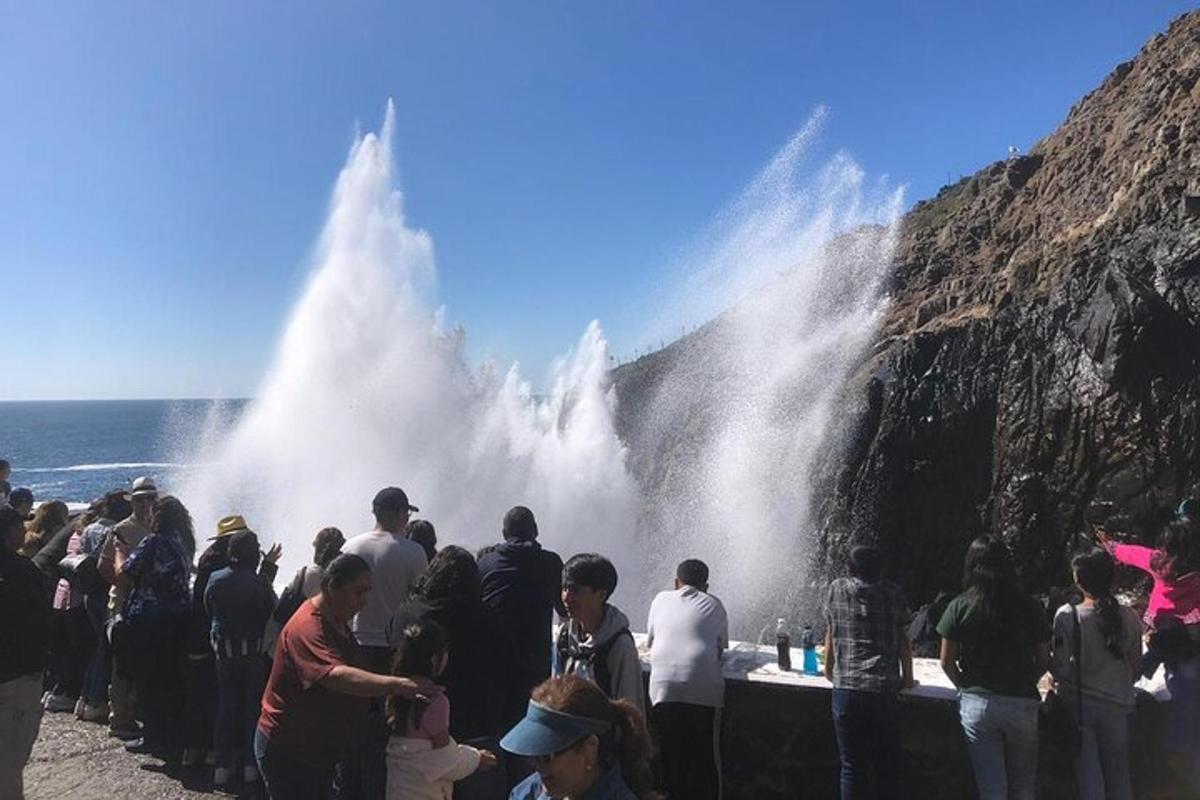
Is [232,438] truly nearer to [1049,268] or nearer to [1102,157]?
[1049,268]

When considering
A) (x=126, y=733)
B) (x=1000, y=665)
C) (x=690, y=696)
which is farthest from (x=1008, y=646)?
(x=126, y=733)

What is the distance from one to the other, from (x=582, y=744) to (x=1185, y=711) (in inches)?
134

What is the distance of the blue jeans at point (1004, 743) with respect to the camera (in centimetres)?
360

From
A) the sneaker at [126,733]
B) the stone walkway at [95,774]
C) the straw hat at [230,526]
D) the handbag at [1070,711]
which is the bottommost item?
the stone walkway at [95,774]

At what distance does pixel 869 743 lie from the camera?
13.0 feet

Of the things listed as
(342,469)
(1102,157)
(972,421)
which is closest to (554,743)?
(342,469)

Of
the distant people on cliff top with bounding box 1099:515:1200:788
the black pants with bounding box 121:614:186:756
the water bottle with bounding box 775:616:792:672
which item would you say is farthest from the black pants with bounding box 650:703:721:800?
the black pants with bounding box 121:614:186:756

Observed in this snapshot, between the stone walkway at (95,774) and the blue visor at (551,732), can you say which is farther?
the stone walkway at (95,774)

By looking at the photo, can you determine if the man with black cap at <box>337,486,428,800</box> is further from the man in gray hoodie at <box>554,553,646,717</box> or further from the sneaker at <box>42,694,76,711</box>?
the sneaker at <box>42,694,76,711</box>

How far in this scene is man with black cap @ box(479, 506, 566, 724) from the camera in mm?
3934

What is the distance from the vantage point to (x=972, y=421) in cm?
2473

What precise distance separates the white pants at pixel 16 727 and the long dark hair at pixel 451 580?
7.37 feet

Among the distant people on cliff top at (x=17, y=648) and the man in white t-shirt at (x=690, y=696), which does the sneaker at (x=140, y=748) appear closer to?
the distant people on cliff top at (x=17, y=648)

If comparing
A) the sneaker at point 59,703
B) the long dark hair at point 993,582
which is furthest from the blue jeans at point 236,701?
the long dark hair at point 993,582
